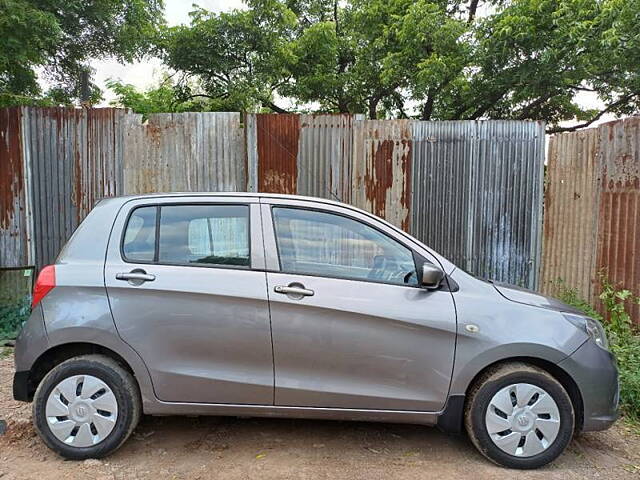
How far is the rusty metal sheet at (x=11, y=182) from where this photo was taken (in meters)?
5.53

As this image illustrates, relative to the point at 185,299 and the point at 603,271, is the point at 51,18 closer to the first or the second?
the point at 185,299

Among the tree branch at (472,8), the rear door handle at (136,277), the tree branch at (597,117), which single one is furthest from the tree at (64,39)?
the tree branch at (597,117)

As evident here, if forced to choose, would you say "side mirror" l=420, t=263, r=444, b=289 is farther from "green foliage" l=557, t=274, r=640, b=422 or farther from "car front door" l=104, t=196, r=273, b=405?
"green foliage" l=557, t=274, r=640, b=422

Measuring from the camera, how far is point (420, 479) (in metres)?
2.82

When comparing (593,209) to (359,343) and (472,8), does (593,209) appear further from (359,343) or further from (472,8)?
(472,8)

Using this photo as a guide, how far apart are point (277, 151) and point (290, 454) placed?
12.0 ft

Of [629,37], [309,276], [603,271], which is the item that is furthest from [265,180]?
[629,37]

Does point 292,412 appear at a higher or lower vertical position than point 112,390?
lower

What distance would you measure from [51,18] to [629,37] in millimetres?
9335

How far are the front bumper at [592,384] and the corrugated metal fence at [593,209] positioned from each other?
8.87ft

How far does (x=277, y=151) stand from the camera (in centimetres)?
573

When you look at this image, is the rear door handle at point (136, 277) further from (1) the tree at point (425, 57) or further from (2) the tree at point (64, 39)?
(1) the tree at point (425, 57)

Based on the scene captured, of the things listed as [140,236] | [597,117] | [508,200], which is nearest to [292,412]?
[140,236]

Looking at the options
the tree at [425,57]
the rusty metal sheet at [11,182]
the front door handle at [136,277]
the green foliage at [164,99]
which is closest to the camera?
the front door handle at [136,277]
